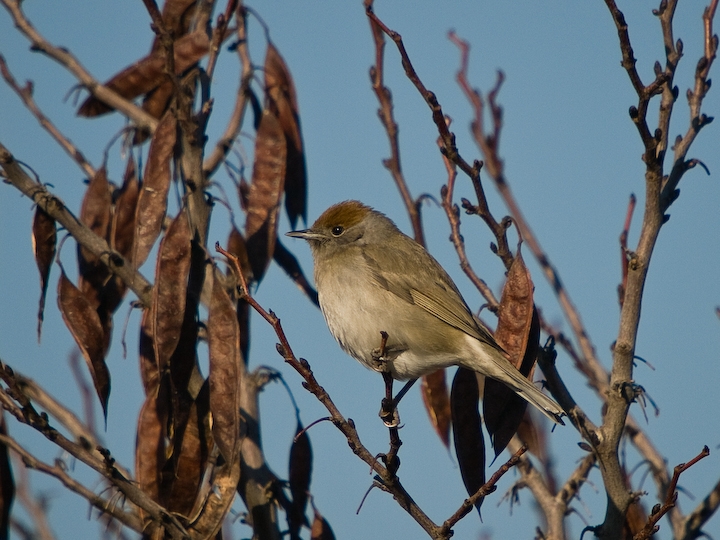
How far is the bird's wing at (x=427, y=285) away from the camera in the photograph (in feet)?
16.1

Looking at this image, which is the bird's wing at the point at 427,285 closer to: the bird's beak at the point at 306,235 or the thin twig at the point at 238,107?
the bird's beak at the point at 306,235

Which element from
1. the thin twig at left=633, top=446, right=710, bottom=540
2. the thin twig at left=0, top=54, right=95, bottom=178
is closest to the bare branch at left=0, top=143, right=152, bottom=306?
the thin twig at left=0, top=54, right=95, bottom=178

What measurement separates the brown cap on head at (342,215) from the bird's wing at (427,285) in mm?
365

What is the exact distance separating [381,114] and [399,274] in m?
1.04

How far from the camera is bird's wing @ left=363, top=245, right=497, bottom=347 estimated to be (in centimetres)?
490

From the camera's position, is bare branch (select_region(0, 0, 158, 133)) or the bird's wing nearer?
the bird's wing

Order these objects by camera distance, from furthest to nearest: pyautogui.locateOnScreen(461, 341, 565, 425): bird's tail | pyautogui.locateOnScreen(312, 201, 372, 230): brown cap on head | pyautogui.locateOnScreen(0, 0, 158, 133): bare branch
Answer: pyautogui.locateOnScreen(312, 201, 372, 230): brown cap on head < pyautogui.locateOnScreen(0, 0, 158, 133): bare branch < pyautogui.locateOnScreen(461, 341, 565, 425): bird's tail

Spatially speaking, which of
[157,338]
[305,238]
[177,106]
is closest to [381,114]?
[305,238]

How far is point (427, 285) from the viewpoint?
16.7 ft

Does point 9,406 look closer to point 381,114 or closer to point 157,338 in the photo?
point 157,338

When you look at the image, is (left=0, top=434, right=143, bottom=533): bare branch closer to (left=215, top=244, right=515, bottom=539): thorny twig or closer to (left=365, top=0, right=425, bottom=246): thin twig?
(left=215, top=244, right=515, bottom=539): thorny twig

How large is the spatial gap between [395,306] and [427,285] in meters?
0.29

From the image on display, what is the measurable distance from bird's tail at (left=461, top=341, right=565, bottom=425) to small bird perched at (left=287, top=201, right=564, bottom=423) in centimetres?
2

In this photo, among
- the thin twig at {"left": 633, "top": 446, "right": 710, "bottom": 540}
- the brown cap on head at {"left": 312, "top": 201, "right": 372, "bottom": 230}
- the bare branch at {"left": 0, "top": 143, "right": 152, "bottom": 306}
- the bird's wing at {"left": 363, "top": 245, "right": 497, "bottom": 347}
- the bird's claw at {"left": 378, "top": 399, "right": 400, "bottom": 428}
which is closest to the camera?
the thin twig at {"left": 633, "top": 446, "right": 710, "bottom": 540}
